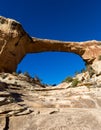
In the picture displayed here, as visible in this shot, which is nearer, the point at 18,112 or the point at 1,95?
the point at 18,112

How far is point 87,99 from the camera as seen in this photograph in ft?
38.4

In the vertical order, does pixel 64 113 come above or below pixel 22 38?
below

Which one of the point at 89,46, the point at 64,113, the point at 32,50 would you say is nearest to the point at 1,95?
the point at 64,113

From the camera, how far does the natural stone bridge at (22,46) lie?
24484mm

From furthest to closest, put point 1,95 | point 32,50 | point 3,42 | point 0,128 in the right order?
1. point 32,50
2. point 3,42
3. point 1,95
4. point 0,128

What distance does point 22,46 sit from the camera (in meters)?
27.1

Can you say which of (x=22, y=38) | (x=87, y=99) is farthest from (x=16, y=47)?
(x=87, y=99)

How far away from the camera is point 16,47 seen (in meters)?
25.8

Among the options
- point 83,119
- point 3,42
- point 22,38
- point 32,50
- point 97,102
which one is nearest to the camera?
point 83,119

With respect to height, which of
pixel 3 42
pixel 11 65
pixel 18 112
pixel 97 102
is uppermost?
pixel 3 42

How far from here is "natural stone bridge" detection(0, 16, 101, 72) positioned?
24484 mm

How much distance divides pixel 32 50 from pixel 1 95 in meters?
19.9

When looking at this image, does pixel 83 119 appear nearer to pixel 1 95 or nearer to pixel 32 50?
pixel 1 95

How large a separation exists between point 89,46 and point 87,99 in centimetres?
1930
